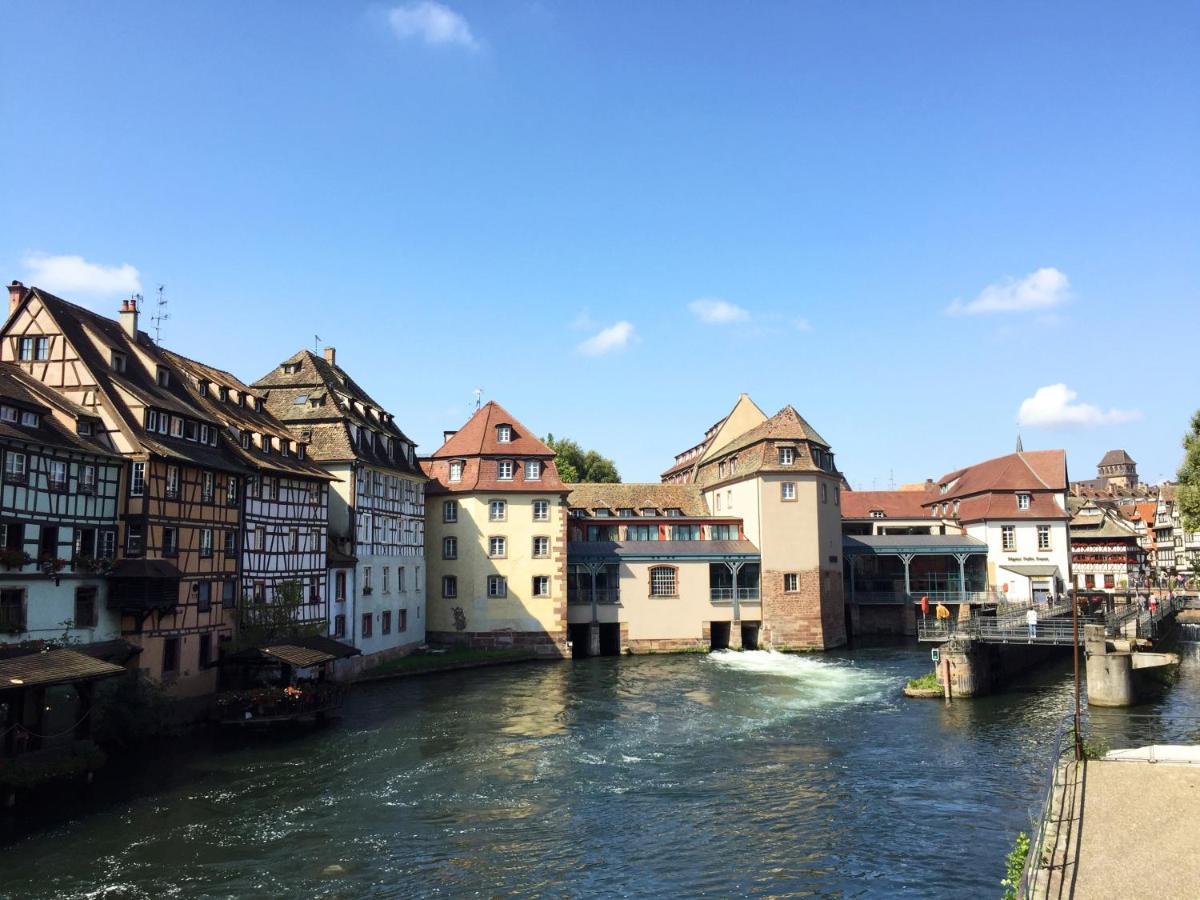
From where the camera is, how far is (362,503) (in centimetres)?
4319

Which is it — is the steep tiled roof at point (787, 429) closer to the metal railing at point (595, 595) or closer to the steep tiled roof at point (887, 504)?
the metal railing at point (595, 595)

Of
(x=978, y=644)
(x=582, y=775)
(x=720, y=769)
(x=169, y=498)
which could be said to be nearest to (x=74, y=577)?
(x=169, y=498)

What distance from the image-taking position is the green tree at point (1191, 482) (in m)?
38.6

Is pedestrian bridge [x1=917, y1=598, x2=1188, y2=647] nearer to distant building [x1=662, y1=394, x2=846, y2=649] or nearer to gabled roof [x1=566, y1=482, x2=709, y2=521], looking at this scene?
distant building [x1=662, y1=394, x2=846, y2=649]

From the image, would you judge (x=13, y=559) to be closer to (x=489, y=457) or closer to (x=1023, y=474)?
(x=489, y=457)

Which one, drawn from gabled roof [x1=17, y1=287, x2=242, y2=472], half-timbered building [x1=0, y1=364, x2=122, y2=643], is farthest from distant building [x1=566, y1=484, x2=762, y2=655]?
half-timbered building [x1=0, y1=364, x2=122, y2=643]

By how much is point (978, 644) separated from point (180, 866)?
1258 inches

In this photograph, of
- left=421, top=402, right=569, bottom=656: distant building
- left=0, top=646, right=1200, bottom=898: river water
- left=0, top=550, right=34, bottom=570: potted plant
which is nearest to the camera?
left=0, top=646, right=1200, bottom=898: river water

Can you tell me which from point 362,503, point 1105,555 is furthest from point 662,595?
point 1105,555

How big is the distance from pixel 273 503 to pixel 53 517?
33.3 feet

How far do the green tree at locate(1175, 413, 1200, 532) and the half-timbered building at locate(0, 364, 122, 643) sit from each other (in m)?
40.9

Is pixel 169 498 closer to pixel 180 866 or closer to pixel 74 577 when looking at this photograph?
pixel 74 577

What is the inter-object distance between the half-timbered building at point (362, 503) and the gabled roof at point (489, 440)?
321cm

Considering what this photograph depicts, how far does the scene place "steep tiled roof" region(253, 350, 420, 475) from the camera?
1694 inches
